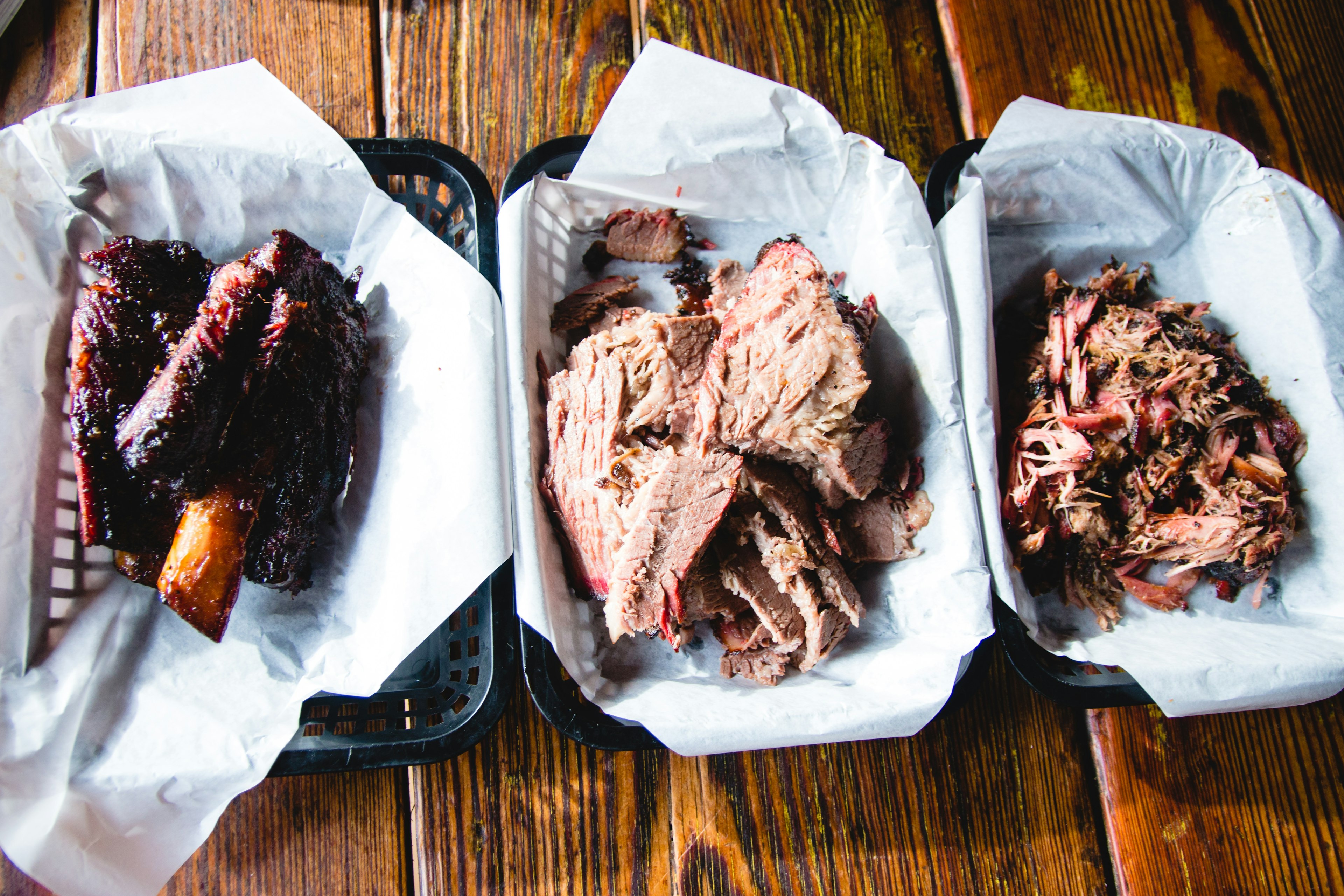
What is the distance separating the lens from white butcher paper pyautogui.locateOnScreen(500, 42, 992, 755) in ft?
5.26

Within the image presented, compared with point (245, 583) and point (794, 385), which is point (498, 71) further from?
point (245, 583)

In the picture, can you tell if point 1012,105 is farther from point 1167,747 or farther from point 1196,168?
point 1167,747

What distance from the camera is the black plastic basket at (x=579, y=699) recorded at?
1619 millimetres

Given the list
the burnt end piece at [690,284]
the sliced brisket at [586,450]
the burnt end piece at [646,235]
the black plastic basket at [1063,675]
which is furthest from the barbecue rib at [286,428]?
the black plastic basket at [1063,675]

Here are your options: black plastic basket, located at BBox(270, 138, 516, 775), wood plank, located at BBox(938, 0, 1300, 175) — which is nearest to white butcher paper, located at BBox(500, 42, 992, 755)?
black plastic basket, located at BBox(270, 138, 516, 775)

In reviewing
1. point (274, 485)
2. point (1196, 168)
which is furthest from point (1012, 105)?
point (274, 485)

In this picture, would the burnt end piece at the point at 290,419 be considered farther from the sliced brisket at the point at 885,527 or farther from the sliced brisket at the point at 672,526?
the sliced brisket at the point at 885,527

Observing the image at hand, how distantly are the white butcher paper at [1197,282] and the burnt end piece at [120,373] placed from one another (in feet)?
6.01

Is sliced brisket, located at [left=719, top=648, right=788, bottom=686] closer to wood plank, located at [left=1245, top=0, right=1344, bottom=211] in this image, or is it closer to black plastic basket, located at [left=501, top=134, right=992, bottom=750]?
black plastic basket, located at [left=501, top=134, right=992, bottom=750]

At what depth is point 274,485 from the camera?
5.12ft

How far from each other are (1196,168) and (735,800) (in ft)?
6.99

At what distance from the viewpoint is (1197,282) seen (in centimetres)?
209

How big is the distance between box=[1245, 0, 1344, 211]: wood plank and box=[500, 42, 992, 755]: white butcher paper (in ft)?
5.03

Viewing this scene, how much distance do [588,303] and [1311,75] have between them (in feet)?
8.20
